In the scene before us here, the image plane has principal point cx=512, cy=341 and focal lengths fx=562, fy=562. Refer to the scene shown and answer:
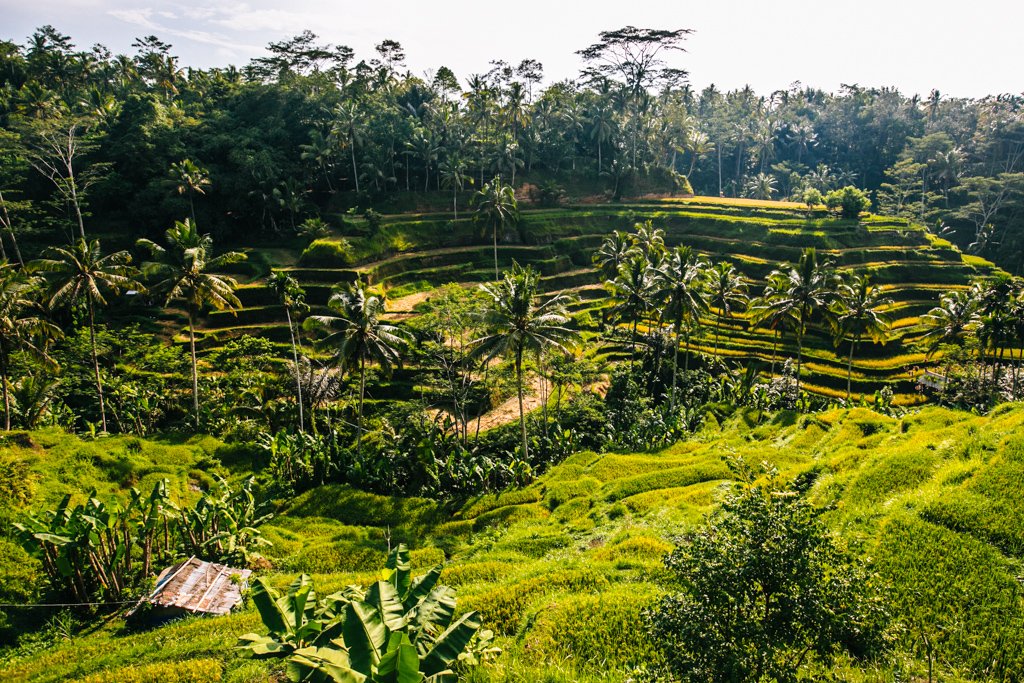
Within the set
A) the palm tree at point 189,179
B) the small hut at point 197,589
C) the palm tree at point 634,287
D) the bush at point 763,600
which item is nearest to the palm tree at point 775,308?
the palm tree at point 634,287

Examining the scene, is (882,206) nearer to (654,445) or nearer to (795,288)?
(795,288)

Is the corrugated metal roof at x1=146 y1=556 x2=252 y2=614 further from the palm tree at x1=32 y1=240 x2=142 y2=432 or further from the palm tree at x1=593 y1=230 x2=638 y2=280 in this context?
the palm tree at x1=593 y1=230 x2=638 y2=280

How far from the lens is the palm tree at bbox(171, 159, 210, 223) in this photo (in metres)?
53.4

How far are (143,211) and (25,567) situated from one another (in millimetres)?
49276

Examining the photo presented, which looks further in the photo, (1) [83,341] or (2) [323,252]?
(2) [323,252]

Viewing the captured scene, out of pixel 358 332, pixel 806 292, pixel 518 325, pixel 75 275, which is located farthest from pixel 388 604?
pixel 806 292

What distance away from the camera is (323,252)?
52375mm

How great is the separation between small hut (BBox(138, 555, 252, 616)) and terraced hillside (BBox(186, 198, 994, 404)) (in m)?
29.6

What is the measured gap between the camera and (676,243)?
212 feet

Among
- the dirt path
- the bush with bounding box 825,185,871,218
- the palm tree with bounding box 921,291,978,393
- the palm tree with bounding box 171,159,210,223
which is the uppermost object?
the palm tree with bounding box 171,159,210,223

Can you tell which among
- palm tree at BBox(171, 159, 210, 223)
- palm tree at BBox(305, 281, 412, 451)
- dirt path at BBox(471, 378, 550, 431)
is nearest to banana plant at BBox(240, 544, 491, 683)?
palm tree at BBox(305, 281, 412, 451)

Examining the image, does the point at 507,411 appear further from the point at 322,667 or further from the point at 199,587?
the point at 322,667

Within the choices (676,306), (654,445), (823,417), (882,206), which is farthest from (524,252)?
(882,206)

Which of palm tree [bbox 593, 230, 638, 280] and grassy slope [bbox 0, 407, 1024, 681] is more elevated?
palm tree [bbox 593, 230, 638, 280]
